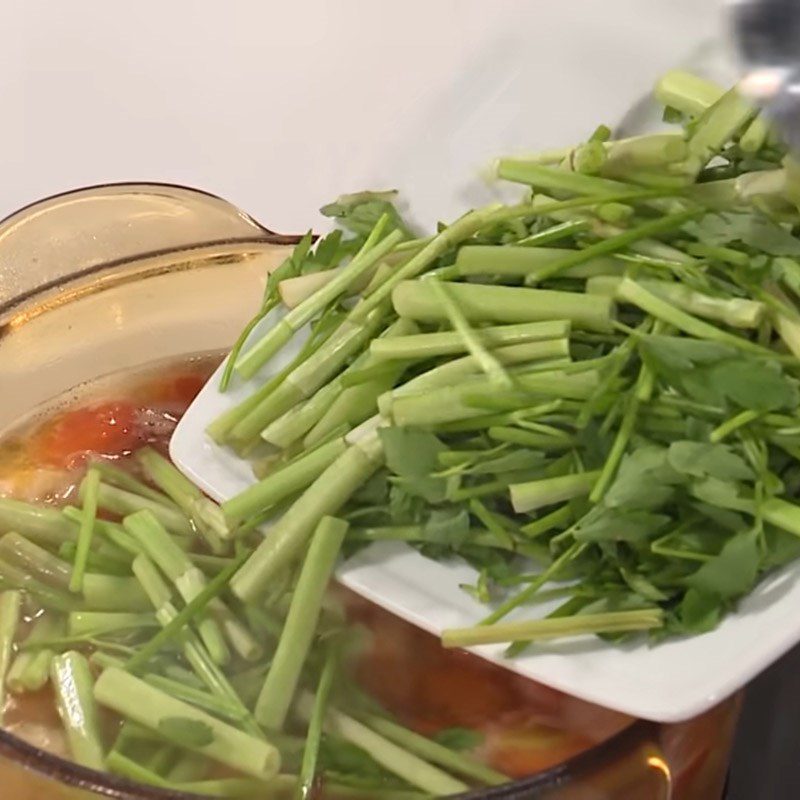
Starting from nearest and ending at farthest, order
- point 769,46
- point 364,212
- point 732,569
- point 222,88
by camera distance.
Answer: point 769,46, point 732,569, point 364,212, point 222,88

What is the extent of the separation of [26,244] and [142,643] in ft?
1.24

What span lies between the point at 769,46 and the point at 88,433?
53 cm

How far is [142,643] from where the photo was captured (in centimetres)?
64

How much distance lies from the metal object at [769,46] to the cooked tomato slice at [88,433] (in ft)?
1.61

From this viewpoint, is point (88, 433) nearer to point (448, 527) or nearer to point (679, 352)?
point (448, 527)

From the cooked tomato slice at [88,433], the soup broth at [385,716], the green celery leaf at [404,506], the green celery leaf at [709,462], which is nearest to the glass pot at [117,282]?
the cooked tomato slice at [88,433]

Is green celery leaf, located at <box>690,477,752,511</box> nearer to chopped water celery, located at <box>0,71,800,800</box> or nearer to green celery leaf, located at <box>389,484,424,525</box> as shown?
chopped water celery, located at <box>0,71,800,800</box>

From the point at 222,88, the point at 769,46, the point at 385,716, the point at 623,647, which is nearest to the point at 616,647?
the point at 623,647

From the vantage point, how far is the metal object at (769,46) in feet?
1.35

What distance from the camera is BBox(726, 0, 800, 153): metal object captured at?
0.41 metres

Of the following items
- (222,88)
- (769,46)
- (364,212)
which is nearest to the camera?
(769,46)

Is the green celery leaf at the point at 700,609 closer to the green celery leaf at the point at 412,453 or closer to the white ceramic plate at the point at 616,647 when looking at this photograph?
the white ceramic plate at the point at 616,647

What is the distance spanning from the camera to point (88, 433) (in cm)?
80

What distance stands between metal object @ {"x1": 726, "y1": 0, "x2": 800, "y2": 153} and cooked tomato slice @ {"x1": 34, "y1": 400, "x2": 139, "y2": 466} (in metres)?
0.49
